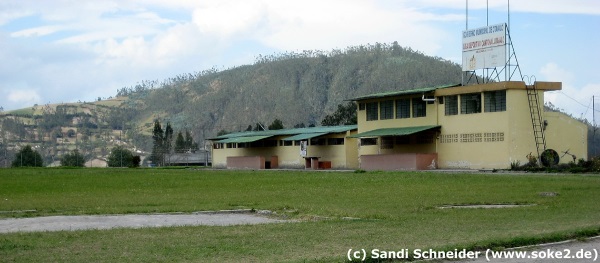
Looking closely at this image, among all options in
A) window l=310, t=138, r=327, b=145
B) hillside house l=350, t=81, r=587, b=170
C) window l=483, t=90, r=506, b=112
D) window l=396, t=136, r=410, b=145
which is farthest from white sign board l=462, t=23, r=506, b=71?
window l=310, t=138, r=327, b=145

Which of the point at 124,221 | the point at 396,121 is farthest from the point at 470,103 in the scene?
the point at 124,221

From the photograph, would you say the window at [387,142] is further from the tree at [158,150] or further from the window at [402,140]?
the tree at [158,150]

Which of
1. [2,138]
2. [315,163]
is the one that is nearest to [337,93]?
[2,138]

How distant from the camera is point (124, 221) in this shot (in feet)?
66.1

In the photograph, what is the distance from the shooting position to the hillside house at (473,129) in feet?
179

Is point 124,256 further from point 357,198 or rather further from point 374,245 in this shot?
point 357,198

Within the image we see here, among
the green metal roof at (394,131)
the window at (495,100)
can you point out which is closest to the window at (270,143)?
the green metal roof at (394,131)

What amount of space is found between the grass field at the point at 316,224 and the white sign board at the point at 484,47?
87.8 feet

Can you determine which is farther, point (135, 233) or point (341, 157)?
point (341, 157)

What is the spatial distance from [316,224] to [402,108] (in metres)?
47.9

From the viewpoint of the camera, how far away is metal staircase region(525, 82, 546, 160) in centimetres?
5519

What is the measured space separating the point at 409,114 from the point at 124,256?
52514mm

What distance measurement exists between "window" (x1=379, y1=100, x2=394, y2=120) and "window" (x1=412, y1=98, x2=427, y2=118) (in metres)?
3.32

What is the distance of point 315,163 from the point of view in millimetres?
73312
